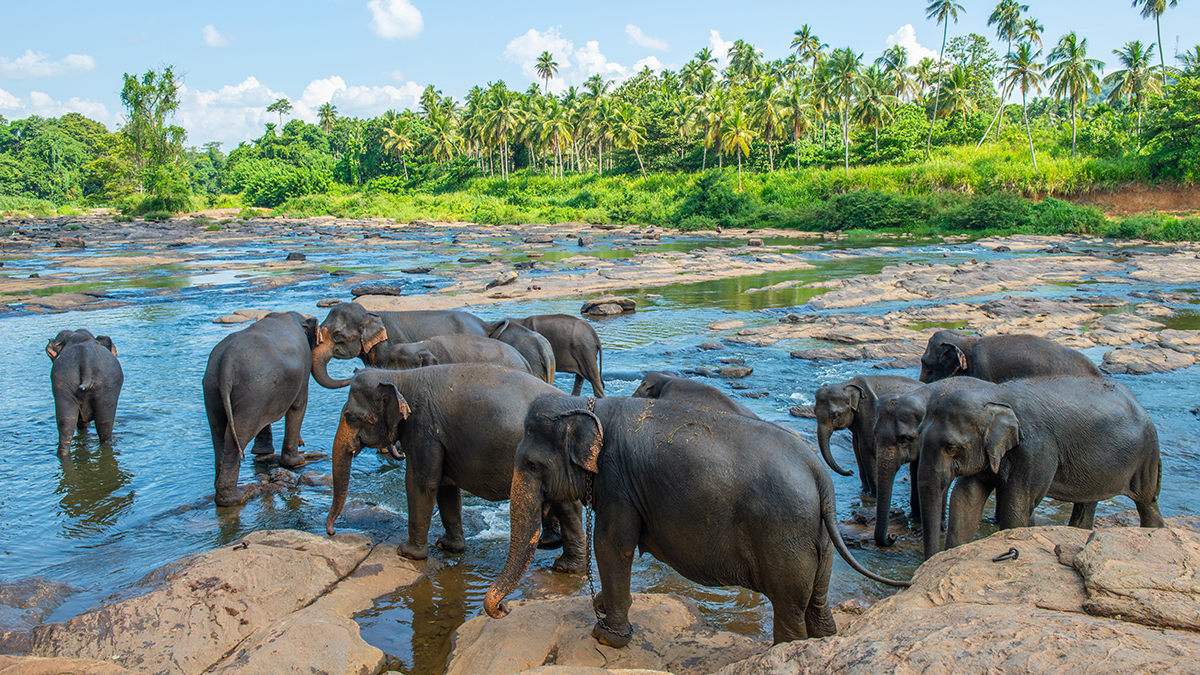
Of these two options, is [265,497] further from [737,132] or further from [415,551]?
[737,132]

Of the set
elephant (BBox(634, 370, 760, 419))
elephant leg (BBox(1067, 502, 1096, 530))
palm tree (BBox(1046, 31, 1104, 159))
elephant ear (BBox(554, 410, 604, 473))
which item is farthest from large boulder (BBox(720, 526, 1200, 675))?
palm tree (BBox(1046, 31, 1104, 159))

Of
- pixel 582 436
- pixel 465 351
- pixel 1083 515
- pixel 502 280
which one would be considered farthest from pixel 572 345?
pixel 502 280

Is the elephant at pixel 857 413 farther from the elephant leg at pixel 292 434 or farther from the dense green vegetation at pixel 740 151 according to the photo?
the dense green vegetation at pixel 740 151

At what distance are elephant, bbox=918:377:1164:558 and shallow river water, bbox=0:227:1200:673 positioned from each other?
873 millimetres

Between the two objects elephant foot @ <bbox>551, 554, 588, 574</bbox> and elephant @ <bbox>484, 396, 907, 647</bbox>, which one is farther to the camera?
elephant foot @ <bbox>551, 554, 588, 574</bbox>

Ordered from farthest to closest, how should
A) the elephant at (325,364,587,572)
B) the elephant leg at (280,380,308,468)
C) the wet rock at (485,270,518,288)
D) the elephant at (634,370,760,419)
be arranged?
1. the wet rock at (485,270,518,288)
2. the elephant leg at (280,380,308,468)
3. the elephant at (634,370,760,419)
4. the elephant at (325,364,587,572)

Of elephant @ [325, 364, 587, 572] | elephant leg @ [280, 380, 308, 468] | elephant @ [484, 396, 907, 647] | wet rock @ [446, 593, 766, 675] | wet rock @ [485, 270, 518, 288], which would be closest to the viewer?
elephant @ [484, 396, 907, 647]

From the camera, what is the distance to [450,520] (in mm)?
6746

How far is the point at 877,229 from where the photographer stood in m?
48.5

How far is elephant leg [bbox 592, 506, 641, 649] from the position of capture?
477 cm

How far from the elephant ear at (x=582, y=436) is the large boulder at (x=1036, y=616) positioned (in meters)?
1.47

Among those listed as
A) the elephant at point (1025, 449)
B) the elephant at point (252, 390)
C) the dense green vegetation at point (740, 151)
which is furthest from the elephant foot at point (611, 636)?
the dense green vegetation at point (740, 151)

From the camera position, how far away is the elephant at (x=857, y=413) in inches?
303

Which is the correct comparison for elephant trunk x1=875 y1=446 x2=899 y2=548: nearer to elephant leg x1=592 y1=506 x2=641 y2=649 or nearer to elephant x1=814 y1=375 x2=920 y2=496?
elephant x1=814 y1=375 x2=920 y2=496
